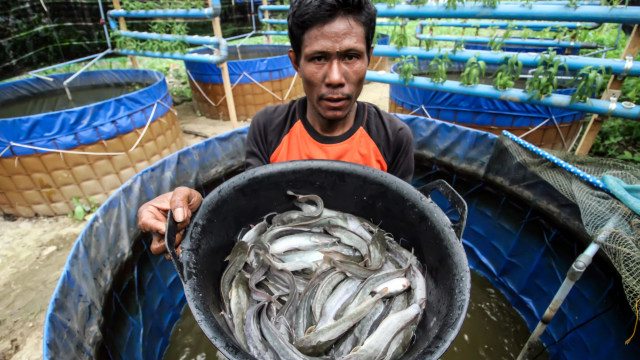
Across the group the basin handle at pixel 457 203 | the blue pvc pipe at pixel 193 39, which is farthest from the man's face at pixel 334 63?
the blue pvc pipe at pixel 193 39

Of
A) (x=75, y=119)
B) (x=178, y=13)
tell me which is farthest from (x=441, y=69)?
(x=75, y=119)

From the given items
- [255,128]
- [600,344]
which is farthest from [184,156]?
[600,344]

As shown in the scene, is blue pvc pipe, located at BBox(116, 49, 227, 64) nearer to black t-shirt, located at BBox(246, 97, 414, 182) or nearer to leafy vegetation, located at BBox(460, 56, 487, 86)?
black t-shirt, located at BBox(246, 97, 414, 182)

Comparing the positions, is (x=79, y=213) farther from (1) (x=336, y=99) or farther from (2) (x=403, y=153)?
(2) (x=403, y=153)

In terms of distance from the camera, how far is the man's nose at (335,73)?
155 cm

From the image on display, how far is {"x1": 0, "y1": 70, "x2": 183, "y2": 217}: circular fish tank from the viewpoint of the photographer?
12.3ft

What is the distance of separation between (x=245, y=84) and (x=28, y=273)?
17.2 feet

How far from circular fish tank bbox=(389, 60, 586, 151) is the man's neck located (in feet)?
9.23

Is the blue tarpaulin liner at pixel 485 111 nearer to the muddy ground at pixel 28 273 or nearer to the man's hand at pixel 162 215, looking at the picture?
the man's hand at pixel 162 215

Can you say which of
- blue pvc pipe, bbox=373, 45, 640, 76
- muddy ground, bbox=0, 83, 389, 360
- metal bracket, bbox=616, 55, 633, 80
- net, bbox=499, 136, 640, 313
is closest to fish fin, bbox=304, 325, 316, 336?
net, bbox=499, 136, 640, 313

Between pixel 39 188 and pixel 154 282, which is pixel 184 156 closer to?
pixel 154 282

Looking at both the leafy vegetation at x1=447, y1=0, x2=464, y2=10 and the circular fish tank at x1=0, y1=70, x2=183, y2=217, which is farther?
the circular fish tank at x1=0, y1=70, x2=183, y2=217

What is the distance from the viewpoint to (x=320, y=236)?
1.75 metres

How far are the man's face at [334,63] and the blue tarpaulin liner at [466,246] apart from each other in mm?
1773
